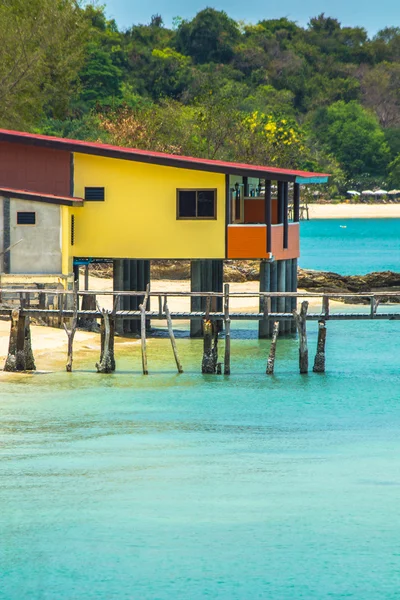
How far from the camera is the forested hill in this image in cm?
7881

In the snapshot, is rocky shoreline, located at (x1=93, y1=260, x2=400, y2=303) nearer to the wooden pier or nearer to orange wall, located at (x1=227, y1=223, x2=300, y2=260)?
orange wall, located at (x1=227, y1=223, x2=300, y2=260)

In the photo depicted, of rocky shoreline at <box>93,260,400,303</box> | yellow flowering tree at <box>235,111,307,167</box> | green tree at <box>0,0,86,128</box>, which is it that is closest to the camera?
rocky shoreline at <box>93,260,400,303</box>

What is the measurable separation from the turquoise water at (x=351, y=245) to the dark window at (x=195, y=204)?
39095 millimetres

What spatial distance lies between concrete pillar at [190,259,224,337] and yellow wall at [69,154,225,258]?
1.76 meters

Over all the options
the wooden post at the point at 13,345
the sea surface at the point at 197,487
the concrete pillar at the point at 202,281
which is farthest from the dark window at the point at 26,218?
the concrete pillar at the point at 202,281

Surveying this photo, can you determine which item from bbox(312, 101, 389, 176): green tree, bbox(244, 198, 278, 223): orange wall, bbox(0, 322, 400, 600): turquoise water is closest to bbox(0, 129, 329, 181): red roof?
bbox(244, 198, 278, 223): orange wall

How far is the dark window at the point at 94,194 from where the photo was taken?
42.2m

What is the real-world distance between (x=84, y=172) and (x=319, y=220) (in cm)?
11601

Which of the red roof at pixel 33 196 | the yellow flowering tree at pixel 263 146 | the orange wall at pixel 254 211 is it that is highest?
the yellow flowering tree at pixel 263 146

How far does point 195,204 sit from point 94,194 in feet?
11.3

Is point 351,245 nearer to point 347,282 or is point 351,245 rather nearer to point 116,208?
point 347,282

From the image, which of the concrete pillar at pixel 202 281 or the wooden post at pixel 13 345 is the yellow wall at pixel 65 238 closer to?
the concrete pillar at pixel 202 281

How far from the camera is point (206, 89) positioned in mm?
88812

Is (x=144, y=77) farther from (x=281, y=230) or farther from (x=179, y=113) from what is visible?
(x=281, y=230)
